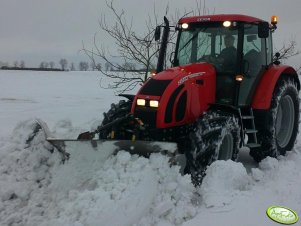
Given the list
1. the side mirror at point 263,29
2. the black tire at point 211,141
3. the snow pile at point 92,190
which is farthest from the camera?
the side mirror at point 263,29

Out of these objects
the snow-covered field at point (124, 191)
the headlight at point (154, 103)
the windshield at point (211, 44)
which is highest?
the windshield at point (211, 44)

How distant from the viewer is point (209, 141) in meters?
4.48

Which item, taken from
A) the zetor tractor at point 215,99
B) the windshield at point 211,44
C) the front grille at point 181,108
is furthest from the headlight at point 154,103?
the windshield at point 211,44

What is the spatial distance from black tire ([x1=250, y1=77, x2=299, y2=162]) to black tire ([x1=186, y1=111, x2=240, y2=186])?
89cm

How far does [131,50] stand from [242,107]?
541cm

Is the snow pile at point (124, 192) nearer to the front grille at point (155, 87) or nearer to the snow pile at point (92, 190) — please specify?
the snow pile at point (92, 190)

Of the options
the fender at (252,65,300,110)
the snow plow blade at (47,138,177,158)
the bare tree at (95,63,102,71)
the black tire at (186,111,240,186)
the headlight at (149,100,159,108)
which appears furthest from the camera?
the bare tree at (95,63,102,71)

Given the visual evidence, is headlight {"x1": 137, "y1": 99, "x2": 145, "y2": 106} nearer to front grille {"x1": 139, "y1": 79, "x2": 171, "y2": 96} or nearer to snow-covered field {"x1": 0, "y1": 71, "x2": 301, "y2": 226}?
front grille {"x1": 139, "y1": 79, "x2": 171, "y2": 96}

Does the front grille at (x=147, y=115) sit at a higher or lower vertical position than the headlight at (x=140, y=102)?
lower

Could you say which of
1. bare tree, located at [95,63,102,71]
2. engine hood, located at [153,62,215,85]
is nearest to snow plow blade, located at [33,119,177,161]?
engine hood, located at [153,62,215,85]

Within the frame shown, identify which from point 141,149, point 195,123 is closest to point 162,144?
point 141,149

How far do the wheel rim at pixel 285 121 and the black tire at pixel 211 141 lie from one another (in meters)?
1.80

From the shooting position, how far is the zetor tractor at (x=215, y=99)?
180 inches

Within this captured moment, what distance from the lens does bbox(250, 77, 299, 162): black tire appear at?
567 centimetres
